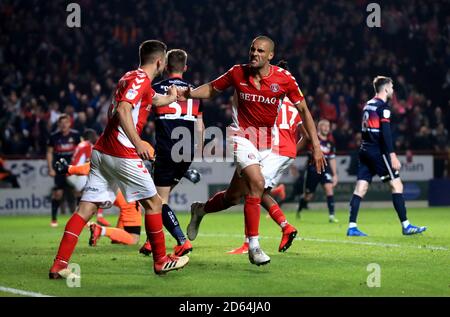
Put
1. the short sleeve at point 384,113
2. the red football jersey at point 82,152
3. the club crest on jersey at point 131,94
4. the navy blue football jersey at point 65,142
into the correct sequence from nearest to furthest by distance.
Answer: the club crest on jersey at point 131,94 → the short sleeve at point 384,113 → the red football jersey at point 82,152 → the navy blue football jersey at point 65,142

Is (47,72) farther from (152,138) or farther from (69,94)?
(152,138)

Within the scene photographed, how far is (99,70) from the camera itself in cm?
2573

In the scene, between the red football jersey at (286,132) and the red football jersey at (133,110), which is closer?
the red football jersey at (133,110)

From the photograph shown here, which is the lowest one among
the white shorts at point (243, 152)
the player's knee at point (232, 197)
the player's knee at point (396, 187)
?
the player's knee at point (396, 187)

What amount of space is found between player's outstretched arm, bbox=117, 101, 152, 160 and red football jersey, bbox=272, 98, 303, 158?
2.92 metres

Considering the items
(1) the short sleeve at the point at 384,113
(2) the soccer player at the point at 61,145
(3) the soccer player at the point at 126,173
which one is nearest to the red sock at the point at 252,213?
(3) the soccer player at the point at 126,173

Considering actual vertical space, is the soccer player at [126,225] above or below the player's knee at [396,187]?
below

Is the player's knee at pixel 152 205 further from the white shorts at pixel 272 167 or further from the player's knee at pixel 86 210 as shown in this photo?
the white shorts at pixel 272 167

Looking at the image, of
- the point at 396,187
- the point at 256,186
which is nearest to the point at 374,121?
the point at 396,187

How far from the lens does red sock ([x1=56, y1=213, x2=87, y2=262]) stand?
8.31m

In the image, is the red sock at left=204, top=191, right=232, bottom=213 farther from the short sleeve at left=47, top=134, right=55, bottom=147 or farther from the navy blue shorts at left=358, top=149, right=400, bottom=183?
the short sleeve at left=47, top=134, right=55, bottom=147

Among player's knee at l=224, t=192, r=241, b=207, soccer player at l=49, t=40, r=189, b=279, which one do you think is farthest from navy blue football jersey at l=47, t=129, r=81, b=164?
soccer player at l=49, t=40, r=189, b=279

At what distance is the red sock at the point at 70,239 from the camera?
27.3 feet
